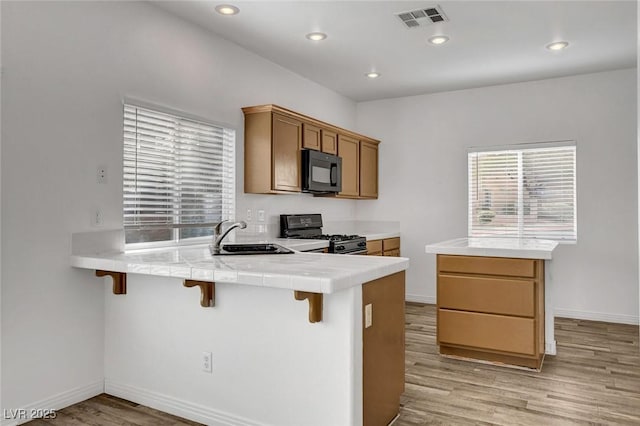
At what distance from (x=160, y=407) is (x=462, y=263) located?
7.54ft

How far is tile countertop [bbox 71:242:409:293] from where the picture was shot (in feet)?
6.34

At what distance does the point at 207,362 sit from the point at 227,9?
241 cm

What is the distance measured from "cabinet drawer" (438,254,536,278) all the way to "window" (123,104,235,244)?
1871 mm

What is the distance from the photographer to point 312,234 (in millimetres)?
4902

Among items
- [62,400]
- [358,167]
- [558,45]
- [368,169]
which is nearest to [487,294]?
[558,45]

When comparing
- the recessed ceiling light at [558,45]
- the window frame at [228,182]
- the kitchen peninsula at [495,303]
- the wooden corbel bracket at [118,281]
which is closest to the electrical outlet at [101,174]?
the window frame at [228,182]

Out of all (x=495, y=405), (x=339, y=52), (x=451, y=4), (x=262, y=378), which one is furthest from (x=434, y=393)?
(x=339, y=52)

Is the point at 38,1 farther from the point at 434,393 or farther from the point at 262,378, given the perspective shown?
the point at 434,393

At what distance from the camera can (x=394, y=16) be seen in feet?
11.2

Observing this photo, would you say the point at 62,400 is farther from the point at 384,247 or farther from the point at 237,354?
the point at 384,247

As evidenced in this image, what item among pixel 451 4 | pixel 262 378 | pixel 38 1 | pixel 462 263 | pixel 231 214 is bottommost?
pixel 262 378

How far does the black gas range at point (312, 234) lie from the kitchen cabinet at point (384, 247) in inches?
9.6

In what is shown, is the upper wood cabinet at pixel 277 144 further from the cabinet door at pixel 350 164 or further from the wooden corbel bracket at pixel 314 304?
the wooden corbel bracket at pixel 314 304

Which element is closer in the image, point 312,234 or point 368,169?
point 312,234
